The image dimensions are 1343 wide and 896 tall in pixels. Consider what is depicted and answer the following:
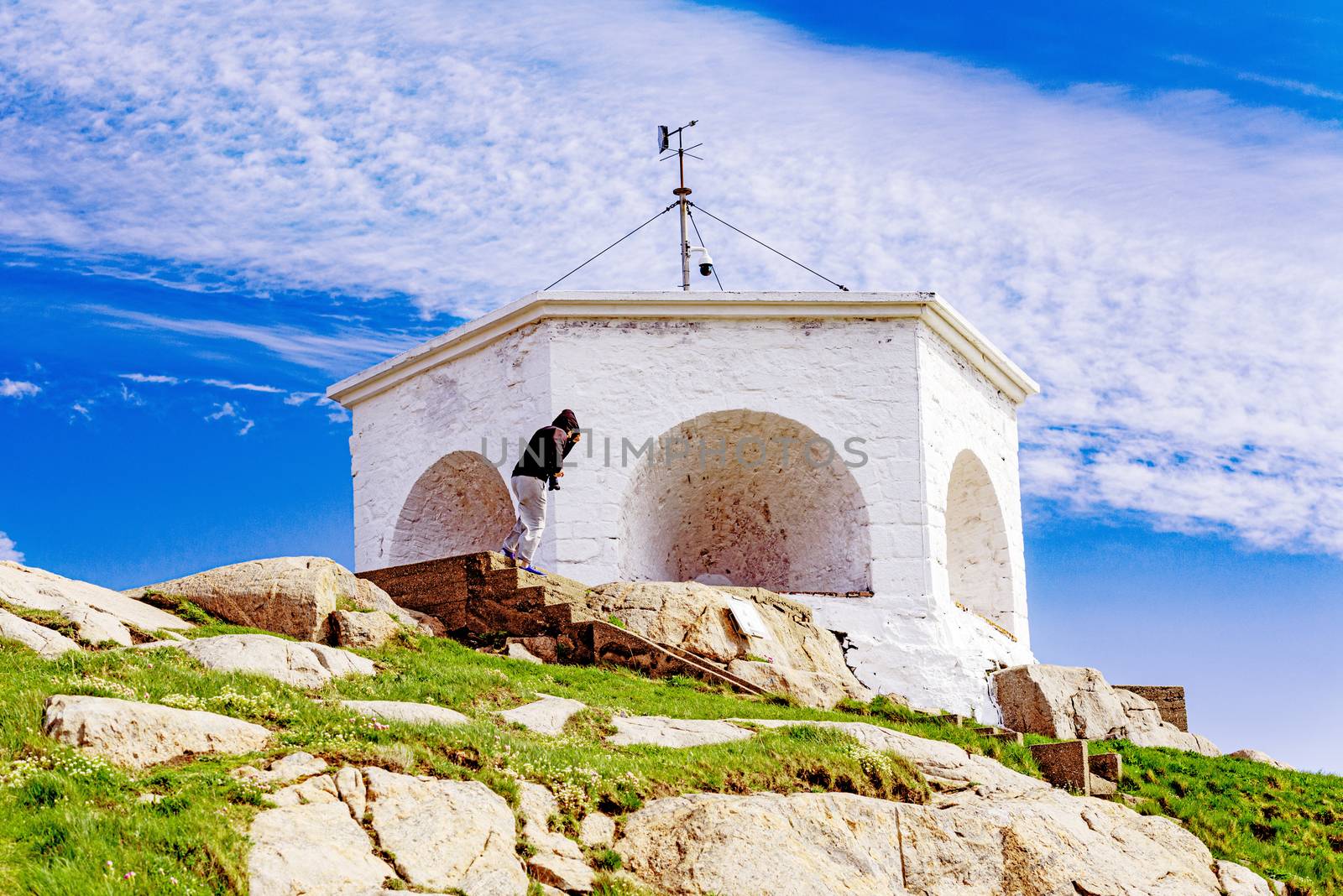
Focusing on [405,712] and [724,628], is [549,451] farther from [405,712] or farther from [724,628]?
[405,712]

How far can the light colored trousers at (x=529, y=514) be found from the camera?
1489cm

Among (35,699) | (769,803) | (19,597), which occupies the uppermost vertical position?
(19,597)

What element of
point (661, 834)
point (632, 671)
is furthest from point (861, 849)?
point (632, 671)

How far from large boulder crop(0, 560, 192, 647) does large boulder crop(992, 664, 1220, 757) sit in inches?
338

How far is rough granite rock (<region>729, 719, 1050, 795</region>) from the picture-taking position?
10.5m

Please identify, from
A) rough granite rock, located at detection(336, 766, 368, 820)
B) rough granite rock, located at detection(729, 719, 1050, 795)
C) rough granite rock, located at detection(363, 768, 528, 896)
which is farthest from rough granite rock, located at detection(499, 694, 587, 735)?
rough granite rock, located at detection(336, 766, 368, 820)

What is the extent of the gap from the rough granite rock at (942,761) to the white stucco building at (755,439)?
450 cm

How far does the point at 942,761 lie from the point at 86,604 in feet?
22.4

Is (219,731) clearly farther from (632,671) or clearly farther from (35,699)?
(632,671)

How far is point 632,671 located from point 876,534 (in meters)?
4.53

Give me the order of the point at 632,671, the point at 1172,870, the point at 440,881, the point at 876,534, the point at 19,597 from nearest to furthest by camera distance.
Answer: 1. the point at 440,881
2. the point at 1172,870
3. the point at 19,597
4. the point at 632,671
5. the point at 876,534

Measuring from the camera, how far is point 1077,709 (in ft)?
49.8

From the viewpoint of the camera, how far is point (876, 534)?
16.7 meters

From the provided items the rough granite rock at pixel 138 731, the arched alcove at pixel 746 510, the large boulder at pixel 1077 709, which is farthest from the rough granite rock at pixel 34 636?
the large boulder at pixel 1077 709
